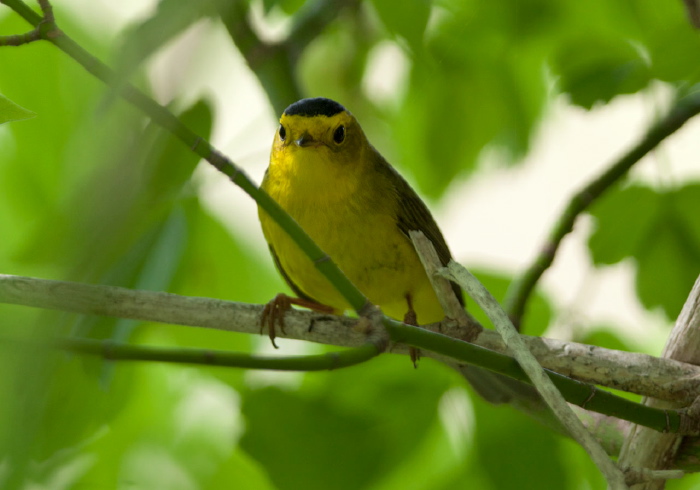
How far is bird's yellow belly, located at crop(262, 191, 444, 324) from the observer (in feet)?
4.67

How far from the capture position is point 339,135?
1545 millimetres

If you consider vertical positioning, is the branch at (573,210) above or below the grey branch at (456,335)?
above

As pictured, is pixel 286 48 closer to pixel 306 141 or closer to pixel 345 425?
pixel 306 141

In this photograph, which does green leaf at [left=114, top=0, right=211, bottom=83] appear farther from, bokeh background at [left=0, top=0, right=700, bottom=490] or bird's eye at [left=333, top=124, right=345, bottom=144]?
bird's eye at [left=333, top=124, right=345, bottom=144]

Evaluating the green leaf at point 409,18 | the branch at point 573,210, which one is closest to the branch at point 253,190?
the green leaf at point 409,18

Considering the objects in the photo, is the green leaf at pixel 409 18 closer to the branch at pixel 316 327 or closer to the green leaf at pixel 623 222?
the branch at pixel 316 327

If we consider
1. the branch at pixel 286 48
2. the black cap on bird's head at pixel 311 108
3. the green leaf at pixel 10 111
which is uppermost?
the branch at pixel 286 48

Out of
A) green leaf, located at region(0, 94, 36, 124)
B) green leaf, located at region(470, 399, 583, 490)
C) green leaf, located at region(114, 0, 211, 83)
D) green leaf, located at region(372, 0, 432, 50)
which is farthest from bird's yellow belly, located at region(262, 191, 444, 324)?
green leaf, located at region(114, 0, 211, 83)

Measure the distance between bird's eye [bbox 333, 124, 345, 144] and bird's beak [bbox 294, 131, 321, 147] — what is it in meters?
0.04

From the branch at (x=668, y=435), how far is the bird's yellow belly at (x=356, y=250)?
1.90 ft

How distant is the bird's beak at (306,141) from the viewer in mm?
1470

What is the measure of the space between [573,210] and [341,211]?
44cm

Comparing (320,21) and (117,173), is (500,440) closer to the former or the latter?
(320,21)

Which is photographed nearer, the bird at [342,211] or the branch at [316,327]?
the branch at [316,327]
